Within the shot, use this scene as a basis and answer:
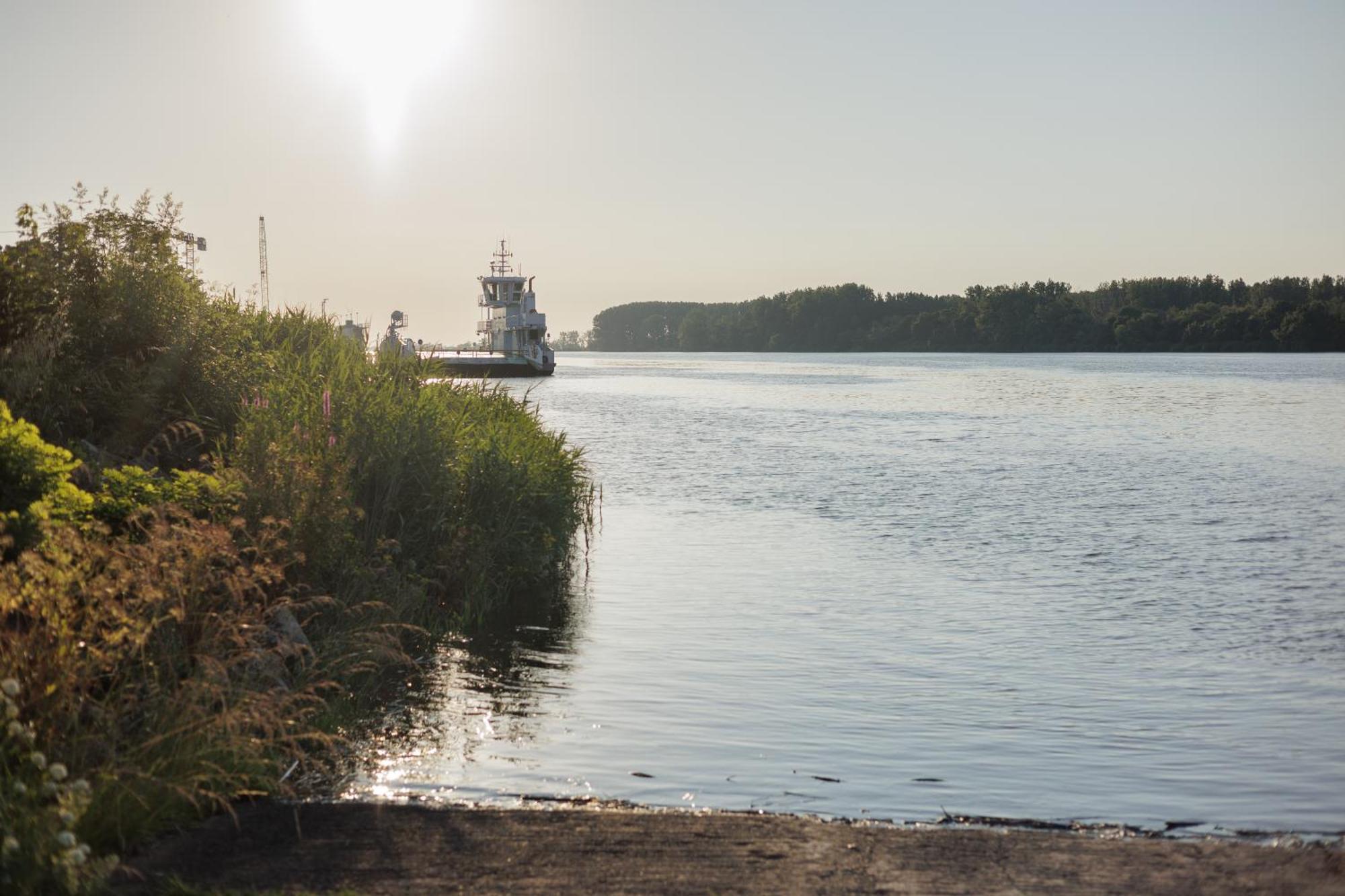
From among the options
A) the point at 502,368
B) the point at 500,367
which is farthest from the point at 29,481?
the point at 502,368

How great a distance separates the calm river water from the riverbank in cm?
112

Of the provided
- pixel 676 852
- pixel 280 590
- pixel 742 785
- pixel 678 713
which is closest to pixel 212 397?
pixel 280 590

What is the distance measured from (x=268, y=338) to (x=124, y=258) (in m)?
2.77

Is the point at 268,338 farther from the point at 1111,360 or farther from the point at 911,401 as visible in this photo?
the point at 1111,360

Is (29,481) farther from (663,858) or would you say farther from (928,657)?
(928,657)

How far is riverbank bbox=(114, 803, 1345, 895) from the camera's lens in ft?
19.0

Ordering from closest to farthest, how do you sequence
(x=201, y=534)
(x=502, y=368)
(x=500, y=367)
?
(x=201, y=534), (x=500, y=367), (x=502, y=368)

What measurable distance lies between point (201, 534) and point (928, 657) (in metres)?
8.01

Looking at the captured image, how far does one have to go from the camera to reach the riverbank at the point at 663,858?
579 cm

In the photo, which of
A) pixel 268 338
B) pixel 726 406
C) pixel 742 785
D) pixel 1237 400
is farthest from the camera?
pixel 726 406

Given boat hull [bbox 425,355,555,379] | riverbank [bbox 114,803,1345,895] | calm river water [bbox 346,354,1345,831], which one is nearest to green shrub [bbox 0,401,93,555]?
riverbank [bbox 114,803,1345,895]

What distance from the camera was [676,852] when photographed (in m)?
6.26

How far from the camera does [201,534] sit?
24.9 feet

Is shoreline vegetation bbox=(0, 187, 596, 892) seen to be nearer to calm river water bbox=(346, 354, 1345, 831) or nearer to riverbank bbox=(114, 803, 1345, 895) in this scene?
riverbank bbox=(114, 803, 1345, 895)
